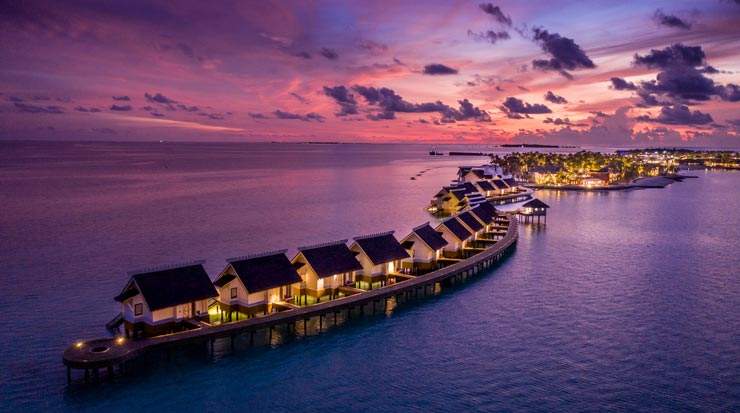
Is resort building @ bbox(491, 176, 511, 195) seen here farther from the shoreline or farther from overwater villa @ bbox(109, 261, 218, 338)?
overwater villa @ bbox(109, 261, 218, 338)

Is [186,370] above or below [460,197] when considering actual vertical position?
below

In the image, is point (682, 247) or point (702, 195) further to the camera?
point (702, 195)

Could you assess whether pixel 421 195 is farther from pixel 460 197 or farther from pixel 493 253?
pixel 493 253

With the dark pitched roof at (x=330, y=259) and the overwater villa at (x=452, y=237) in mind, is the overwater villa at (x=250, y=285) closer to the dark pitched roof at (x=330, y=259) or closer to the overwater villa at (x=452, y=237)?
the dark pitched roof at (x=330, y=259)

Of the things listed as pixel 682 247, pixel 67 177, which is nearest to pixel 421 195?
pixel 682 247

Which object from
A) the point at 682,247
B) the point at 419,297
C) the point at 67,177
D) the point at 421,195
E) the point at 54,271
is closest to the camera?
the point at 419,297

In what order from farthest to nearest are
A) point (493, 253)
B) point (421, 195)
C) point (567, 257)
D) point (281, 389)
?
1. point (421, 195)
2. point (567, 257)
3. point (493, 253)
4. point (281, 389)

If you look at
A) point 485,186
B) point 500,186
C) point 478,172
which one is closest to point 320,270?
point 485,186

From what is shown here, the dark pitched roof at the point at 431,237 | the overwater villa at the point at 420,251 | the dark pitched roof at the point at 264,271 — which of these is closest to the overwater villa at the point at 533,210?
the dark pitched roof at the point at 431,237
